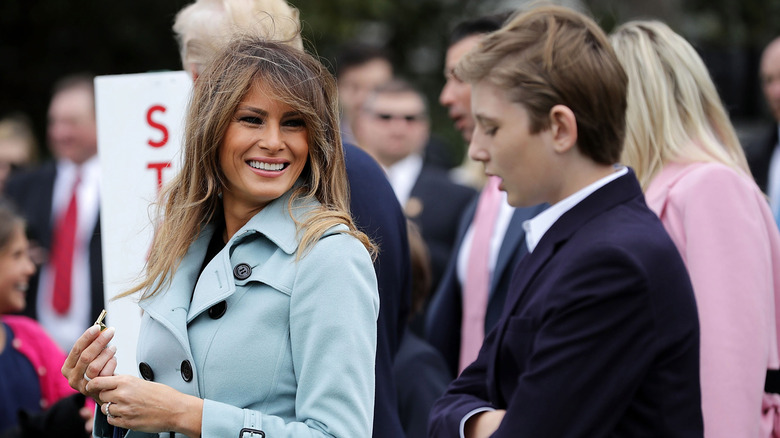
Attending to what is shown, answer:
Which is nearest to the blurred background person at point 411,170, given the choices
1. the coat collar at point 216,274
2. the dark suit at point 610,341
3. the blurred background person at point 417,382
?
the blurred background person at point 417,382

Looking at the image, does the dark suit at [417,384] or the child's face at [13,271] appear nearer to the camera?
the dark suit at [417,384]

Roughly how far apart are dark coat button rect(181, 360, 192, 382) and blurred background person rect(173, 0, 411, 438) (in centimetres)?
63

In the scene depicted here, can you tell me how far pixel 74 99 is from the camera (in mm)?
7215

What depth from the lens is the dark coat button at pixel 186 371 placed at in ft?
7.06

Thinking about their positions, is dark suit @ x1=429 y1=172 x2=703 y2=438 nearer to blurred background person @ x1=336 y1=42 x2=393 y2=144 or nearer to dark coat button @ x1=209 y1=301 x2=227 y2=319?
dark coat button @ x1=209 y1=301 x2=227 y2=319

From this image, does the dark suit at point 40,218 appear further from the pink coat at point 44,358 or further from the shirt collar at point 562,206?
the shirt collar at point 562,206

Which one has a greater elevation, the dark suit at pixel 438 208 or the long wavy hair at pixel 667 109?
the long wavy hair at pixel 667 109

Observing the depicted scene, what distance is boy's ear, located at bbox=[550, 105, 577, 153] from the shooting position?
224cm

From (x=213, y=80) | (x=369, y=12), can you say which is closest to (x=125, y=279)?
(x=213, y=80)

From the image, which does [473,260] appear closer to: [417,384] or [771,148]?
[417,384]

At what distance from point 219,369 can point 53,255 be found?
4813 millimetres

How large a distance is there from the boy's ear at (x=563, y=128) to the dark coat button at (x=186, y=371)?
1005 mm

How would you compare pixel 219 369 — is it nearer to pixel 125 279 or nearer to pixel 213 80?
pixel 213 80

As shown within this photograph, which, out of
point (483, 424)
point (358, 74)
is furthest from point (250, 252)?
point (358, 74)
